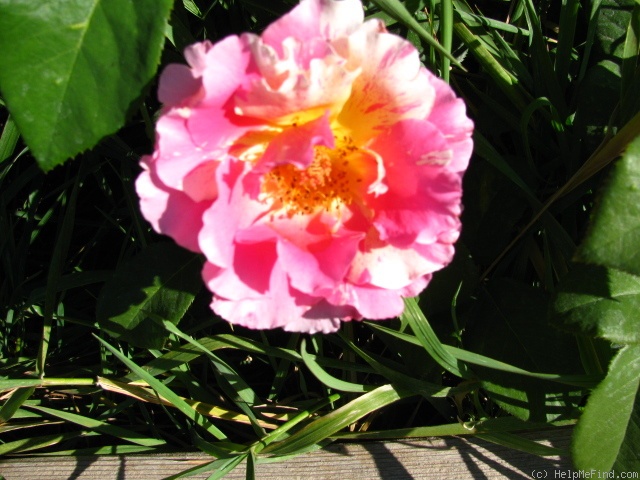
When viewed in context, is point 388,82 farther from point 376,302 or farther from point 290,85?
point 376,302

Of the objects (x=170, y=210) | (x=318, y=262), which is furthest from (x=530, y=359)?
(x=170, y=210)

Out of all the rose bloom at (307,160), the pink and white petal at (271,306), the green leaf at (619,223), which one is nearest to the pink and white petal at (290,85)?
the rose bloom at (307,160)

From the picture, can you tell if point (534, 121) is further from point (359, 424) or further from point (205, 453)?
point (205, 453)

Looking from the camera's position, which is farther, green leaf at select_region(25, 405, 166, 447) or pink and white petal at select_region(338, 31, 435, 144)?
green leaf at select_region(25, 405, 166, 447)

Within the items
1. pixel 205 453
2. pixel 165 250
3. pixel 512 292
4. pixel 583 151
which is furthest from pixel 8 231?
pixel 583 151

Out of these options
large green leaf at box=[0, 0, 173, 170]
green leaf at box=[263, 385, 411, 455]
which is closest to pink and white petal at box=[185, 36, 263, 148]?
large green leaf at box=[0, 0, 173, 170]

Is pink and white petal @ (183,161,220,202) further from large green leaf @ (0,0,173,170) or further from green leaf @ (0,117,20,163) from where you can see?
green leaf @ (0,117,20,163)
